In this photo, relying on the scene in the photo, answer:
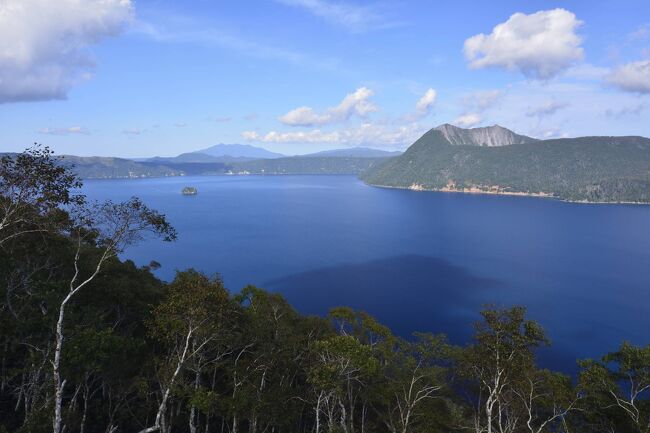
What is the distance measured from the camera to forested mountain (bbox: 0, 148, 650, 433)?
18.6m

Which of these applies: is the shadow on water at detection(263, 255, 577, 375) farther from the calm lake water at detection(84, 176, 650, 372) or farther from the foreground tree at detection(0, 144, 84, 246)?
the foreground tree at detection(0, 144, 84, 246)

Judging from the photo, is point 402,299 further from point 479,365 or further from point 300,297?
point 479,365

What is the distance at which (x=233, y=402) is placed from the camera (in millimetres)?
23312

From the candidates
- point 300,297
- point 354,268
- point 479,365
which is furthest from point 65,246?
point 354,268

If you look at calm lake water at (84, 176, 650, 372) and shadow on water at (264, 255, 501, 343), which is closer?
shadow on water at (264, 255, 501, 343)

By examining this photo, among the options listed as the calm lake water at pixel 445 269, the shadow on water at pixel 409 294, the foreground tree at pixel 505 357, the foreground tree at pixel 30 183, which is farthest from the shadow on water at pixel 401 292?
the foreground tree at pixel 30 183

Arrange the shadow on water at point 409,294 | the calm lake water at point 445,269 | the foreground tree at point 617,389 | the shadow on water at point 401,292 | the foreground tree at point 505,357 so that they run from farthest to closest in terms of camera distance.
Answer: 1. the calm lake water at point 445,269
2. the shadow on water at point 401,292
3. the shadow on water at point 409,294
4. the foreground tree at point 617,389
5. the foreground tree at point 505,357

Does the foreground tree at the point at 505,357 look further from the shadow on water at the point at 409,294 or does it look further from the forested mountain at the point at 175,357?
the shadow on water at the point at 409,294

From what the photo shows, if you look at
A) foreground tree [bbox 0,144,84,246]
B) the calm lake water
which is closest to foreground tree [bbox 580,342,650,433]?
foreground tree [bbox 0,144,84,246]

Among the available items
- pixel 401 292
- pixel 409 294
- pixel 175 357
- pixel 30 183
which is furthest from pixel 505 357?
pixel 401 292

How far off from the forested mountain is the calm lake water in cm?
3929

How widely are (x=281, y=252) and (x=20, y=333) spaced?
105 metres

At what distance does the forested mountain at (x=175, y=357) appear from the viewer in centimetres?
1856

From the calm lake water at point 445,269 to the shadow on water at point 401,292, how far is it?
261 mm
